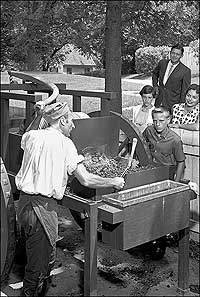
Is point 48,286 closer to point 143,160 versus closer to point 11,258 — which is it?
point 11,258

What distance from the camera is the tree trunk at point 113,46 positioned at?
8328mm

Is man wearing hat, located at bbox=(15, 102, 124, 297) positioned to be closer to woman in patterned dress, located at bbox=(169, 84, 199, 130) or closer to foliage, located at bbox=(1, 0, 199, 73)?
woman in patterned dress, located at bbox=(169, 84, 199, 130)

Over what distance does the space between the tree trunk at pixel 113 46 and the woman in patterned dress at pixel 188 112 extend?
9.50 feet

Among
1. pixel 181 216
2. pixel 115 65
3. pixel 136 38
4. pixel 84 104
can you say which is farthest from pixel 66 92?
pixel 84 104

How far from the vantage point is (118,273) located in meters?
4.32

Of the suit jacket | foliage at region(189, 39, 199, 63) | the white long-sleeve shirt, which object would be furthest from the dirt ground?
foliage at region(189, 39, 199, 63)

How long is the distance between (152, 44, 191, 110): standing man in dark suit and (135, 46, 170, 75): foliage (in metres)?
22.3

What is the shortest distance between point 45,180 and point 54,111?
437mm

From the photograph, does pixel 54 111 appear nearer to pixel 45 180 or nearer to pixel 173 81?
pixel 45 180

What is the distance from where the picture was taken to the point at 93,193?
3510mm

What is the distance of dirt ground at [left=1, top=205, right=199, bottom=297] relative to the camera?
4.00 meters

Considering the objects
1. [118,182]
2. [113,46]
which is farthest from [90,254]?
[113,46]

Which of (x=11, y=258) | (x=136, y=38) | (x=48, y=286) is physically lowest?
(x=48, y=286)

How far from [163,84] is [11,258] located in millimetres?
3383
